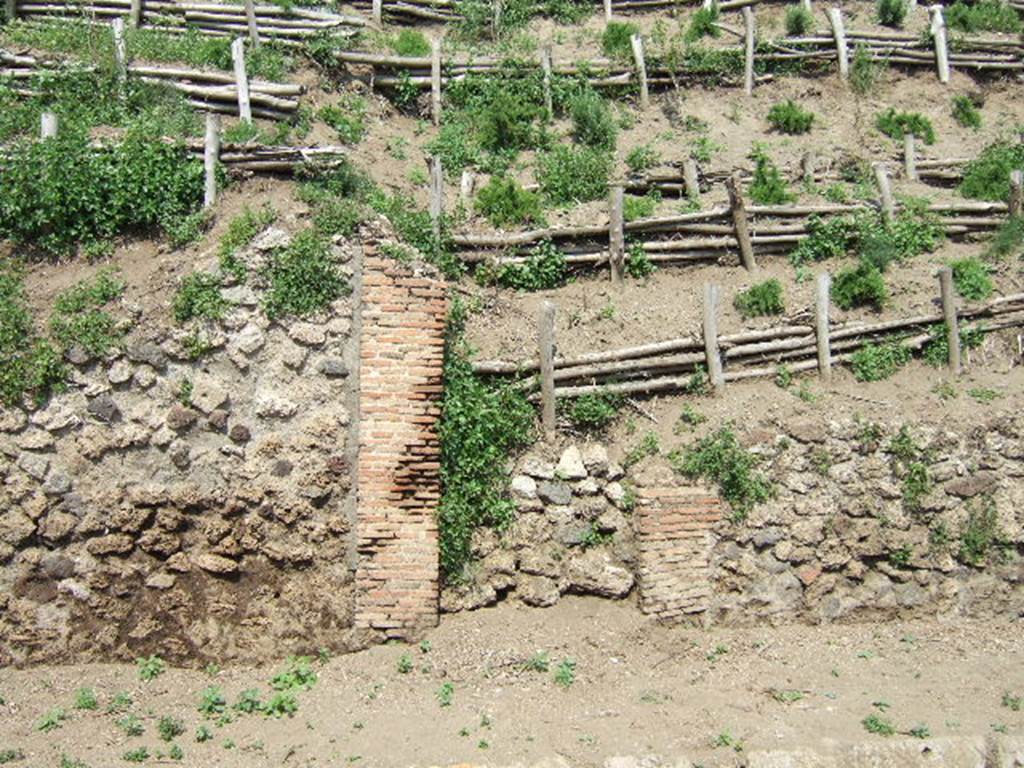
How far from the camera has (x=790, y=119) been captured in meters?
12.5

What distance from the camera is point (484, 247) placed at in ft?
30.5

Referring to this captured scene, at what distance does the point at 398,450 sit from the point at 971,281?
577cm

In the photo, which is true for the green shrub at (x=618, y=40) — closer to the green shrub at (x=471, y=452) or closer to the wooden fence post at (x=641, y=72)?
the wooden fence post at (x=641, y=72)

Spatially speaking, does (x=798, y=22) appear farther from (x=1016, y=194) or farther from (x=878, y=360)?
(x=878, y=360)

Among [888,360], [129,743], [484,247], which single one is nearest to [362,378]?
[484,247]

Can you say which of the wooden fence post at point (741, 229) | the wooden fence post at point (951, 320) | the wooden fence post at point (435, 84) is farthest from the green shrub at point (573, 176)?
the wooden fence post at point (951, 320)

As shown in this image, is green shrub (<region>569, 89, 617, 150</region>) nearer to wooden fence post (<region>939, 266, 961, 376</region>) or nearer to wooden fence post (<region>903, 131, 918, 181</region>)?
wooden fence post (<region>903, 131, 918, 181</region>)

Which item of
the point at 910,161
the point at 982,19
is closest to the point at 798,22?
the point at 982,19

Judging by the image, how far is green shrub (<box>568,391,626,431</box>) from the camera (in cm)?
848

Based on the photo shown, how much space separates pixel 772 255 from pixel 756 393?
1.95 m

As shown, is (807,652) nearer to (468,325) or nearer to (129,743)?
(468,325)

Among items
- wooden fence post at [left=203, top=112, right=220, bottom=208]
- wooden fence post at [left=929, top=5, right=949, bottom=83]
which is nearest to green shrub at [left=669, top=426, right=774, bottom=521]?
wooden fence post at [left=203, top=112, right=220, bottom=208]

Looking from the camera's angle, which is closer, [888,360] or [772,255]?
[888,360]

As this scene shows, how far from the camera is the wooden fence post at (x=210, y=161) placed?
28.4 feet
